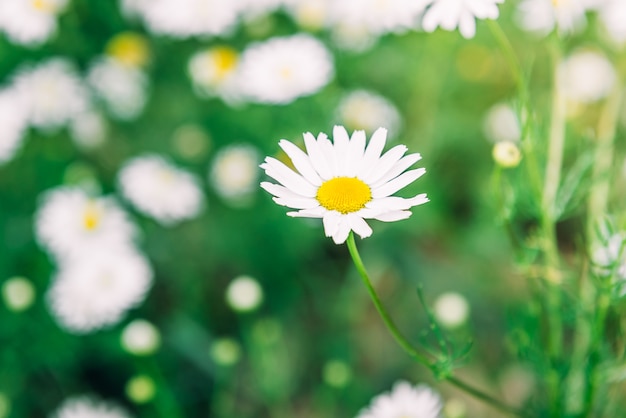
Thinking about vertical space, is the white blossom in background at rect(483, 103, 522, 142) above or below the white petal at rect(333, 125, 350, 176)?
below

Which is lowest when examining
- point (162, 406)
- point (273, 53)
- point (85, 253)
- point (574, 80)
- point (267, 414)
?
point (267, 414)

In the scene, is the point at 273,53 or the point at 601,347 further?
the point at 273,53

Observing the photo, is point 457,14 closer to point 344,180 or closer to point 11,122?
point 344,180

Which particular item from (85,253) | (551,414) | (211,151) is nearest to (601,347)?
(551,414)

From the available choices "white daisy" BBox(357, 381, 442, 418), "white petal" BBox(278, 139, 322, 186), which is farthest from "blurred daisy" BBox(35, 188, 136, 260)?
"white petal" BBox(278, 139, 322, 186)

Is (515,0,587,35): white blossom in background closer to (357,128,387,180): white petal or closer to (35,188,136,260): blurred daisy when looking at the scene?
(357,128,387,180): white petal

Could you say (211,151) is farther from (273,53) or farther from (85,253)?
(85,253)

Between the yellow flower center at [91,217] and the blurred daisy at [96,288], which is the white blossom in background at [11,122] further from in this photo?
the blurred daisy at [96,288]
